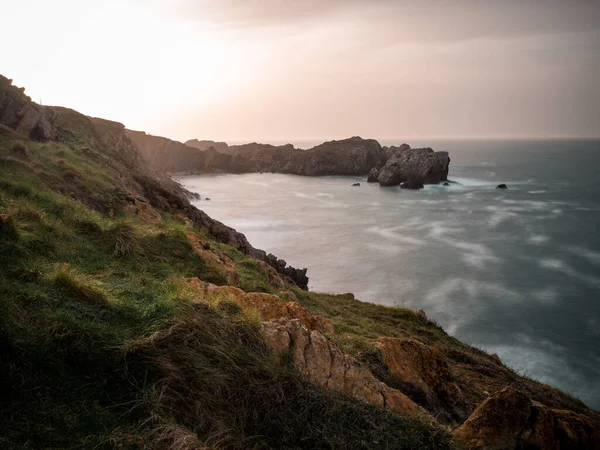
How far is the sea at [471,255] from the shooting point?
20.2 m

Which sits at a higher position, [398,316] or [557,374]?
[398,316]

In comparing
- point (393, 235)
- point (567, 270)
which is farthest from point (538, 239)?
point (393, 235)

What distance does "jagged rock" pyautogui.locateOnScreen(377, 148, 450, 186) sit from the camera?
8069 cm

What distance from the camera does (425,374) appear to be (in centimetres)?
764

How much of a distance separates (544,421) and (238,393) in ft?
13.7

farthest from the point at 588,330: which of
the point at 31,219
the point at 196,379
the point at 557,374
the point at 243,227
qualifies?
the point at 243,227

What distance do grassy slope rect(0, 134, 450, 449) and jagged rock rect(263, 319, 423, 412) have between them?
332mm

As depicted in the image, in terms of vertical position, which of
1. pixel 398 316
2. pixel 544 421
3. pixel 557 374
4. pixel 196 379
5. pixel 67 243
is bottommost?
pixel 557 374

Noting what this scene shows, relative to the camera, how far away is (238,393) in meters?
4.27

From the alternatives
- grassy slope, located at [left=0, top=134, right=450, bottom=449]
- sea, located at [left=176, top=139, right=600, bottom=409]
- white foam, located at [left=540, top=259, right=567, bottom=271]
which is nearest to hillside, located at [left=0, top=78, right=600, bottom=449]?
grassy slope, located at [left=0, top=134, right=450, bottom=449]

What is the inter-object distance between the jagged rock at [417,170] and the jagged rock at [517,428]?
3060 inches

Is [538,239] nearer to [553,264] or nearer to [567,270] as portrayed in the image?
[553,264]

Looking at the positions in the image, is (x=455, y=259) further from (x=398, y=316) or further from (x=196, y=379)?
(x=196, y=379)

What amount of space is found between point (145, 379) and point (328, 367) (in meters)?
2.51
